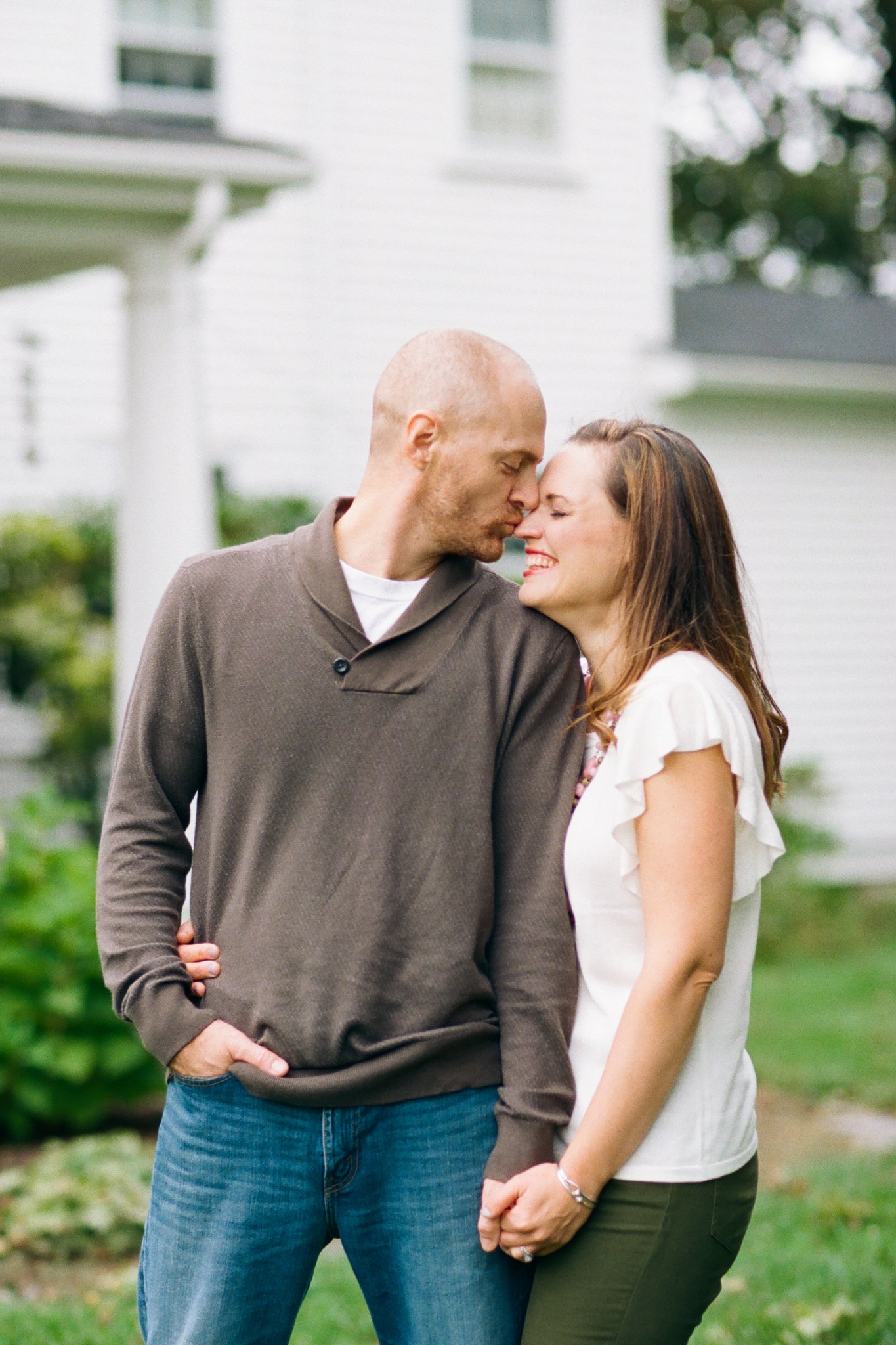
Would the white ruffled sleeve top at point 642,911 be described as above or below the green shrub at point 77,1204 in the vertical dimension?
above

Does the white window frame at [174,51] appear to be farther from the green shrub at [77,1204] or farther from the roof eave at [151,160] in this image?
the green shrub at [77,1204]

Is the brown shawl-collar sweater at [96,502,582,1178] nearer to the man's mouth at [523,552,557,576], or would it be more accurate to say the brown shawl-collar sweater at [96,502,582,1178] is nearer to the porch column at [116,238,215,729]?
the man's mouth at [523,552,557,576]

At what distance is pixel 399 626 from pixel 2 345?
24.8 feet

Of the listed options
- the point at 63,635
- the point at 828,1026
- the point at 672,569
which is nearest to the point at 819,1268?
the point at 672,569

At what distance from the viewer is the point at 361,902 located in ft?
6.79

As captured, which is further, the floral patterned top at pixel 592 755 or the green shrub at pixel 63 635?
the green shrub at pixel 63 635

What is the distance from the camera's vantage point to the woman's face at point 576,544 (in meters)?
2.17

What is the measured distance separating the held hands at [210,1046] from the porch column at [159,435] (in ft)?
11.6

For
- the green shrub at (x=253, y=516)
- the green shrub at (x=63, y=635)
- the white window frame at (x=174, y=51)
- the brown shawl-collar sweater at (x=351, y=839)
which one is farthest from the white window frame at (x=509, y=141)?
the brown shawl-collar sweater at (x=351, y=839)

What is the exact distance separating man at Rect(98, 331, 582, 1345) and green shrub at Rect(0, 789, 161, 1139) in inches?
103

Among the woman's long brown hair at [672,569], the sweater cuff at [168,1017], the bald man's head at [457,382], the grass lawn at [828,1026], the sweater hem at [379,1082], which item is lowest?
the grass lawn at [828,1026]

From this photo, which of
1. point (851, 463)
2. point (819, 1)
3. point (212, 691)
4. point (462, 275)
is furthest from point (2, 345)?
point (819, 1)

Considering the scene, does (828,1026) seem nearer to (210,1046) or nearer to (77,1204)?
(77,1204)

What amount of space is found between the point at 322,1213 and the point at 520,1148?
1.07 feet
